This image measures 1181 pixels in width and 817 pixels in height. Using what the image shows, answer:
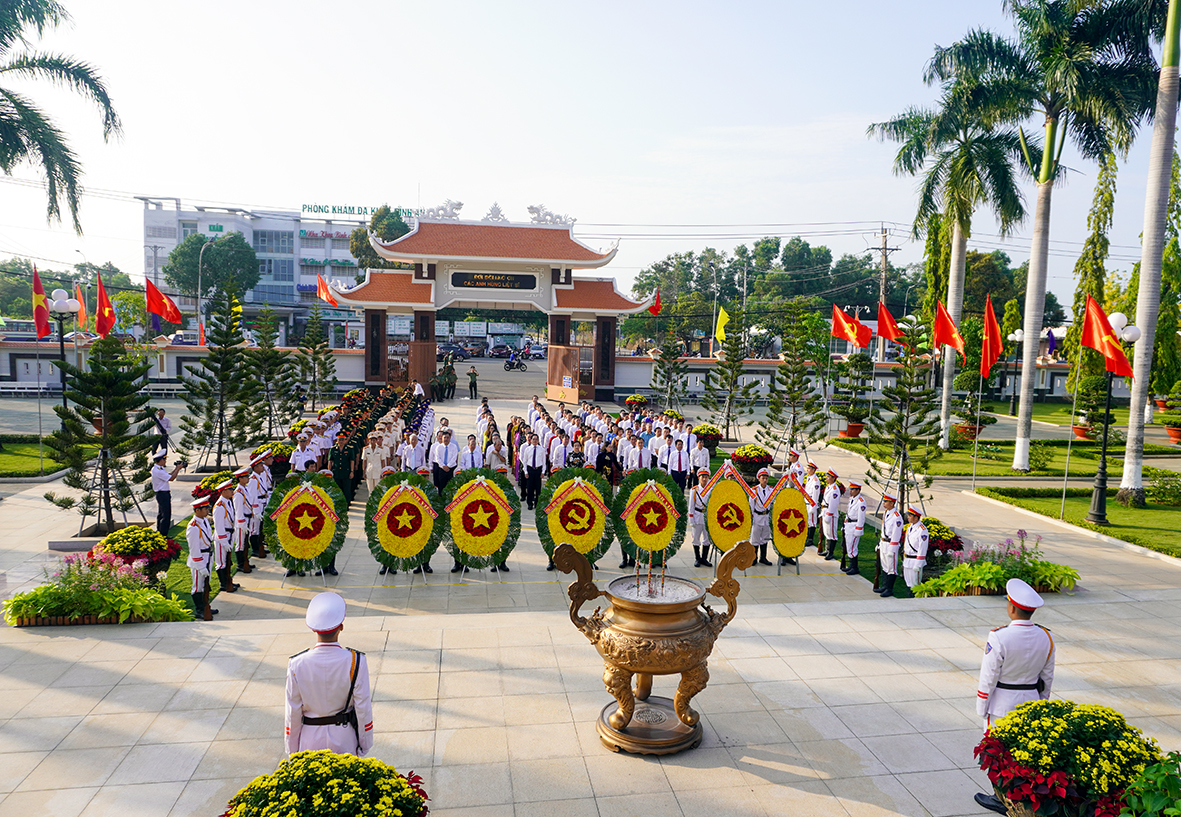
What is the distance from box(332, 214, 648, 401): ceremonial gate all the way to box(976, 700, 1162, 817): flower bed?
1149 inches

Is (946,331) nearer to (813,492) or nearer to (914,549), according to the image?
(813,492)

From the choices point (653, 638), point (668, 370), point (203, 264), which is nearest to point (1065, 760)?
point (653, 638)

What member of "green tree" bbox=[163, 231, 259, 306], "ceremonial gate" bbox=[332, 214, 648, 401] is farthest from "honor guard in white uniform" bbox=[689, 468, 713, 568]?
"green tree" bbox=[163, 231, 259, 306]

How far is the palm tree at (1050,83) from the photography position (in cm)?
1794

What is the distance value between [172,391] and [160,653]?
30.6 m

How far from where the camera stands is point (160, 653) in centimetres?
785

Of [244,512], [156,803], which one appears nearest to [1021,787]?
[156,803]

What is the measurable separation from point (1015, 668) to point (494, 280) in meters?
31.6

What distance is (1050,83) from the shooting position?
18641 millimetres

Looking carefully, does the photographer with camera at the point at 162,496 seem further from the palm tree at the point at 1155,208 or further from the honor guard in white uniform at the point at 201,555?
the palm tree at the point at 1155,208

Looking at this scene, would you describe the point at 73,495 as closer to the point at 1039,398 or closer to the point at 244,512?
the point at 244,512

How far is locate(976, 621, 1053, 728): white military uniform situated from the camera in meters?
5.62

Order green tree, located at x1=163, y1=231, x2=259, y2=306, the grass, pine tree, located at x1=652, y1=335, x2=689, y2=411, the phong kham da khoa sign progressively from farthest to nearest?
1. green tree, located at x1=163, y1=231, x2=259, y2=306
2. the phong kham da khoa sign
3. pine tree, located at x1=652, y1=335, x2=689, y2=411
4. the grass

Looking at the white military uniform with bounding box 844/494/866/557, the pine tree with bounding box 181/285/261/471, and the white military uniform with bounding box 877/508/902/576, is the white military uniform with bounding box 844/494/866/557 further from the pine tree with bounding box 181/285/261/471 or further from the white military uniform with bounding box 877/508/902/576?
the pine tree with bounding box 181/285/261/471
